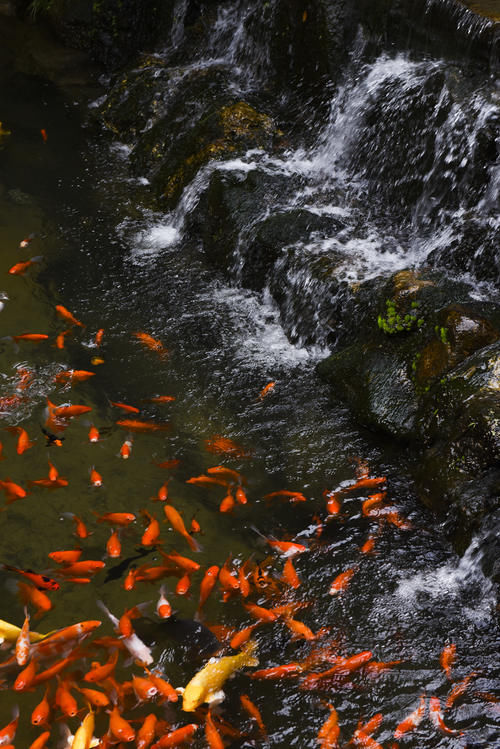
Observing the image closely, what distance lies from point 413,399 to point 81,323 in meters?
2.87

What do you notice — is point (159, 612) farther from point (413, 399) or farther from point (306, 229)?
point (306, 229)

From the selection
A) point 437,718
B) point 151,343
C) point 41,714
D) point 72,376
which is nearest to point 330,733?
point 437,718

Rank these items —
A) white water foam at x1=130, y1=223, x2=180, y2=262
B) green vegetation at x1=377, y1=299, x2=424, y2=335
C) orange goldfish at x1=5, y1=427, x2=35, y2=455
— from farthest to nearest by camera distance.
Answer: white water foam at x1=130, y1=223, x2=180, y2=262 < green vegetation at x1=377, y1=299, x2=424, y2=335 < orange goldfish at x1=5, y1=427, x2=35, y2=455

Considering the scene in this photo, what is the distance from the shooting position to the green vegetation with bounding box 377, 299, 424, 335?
17.4ft

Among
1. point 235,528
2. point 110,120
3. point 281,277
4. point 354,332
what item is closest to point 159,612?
point 235,528

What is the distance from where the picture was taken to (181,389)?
546 centimetres

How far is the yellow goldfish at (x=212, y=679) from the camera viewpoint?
334 centimetres

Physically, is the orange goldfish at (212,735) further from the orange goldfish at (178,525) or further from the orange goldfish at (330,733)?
the orange goldfish at (178,525)

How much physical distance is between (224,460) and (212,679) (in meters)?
1.67

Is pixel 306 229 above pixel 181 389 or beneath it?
above

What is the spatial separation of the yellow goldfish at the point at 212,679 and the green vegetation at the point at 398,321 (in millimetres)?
2721

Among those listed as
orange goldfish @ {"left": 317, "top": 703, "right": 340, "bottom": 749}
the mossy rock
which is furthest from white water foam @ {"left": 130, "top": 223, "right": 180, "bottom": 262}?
orange goldfish @ {"left": 317, "top": 703, "right": 340, "bottom": 749}

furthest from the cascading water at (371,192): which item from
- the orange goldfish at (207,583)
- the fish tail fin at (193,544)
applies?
the orange goldfish at (207,583)

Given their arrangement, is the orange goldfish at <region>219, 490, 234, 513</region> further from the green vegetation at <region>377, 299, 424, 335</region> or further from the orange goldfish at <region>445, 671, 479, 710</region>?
the green vegetation at <region>377, 299, 424, 335</region>
